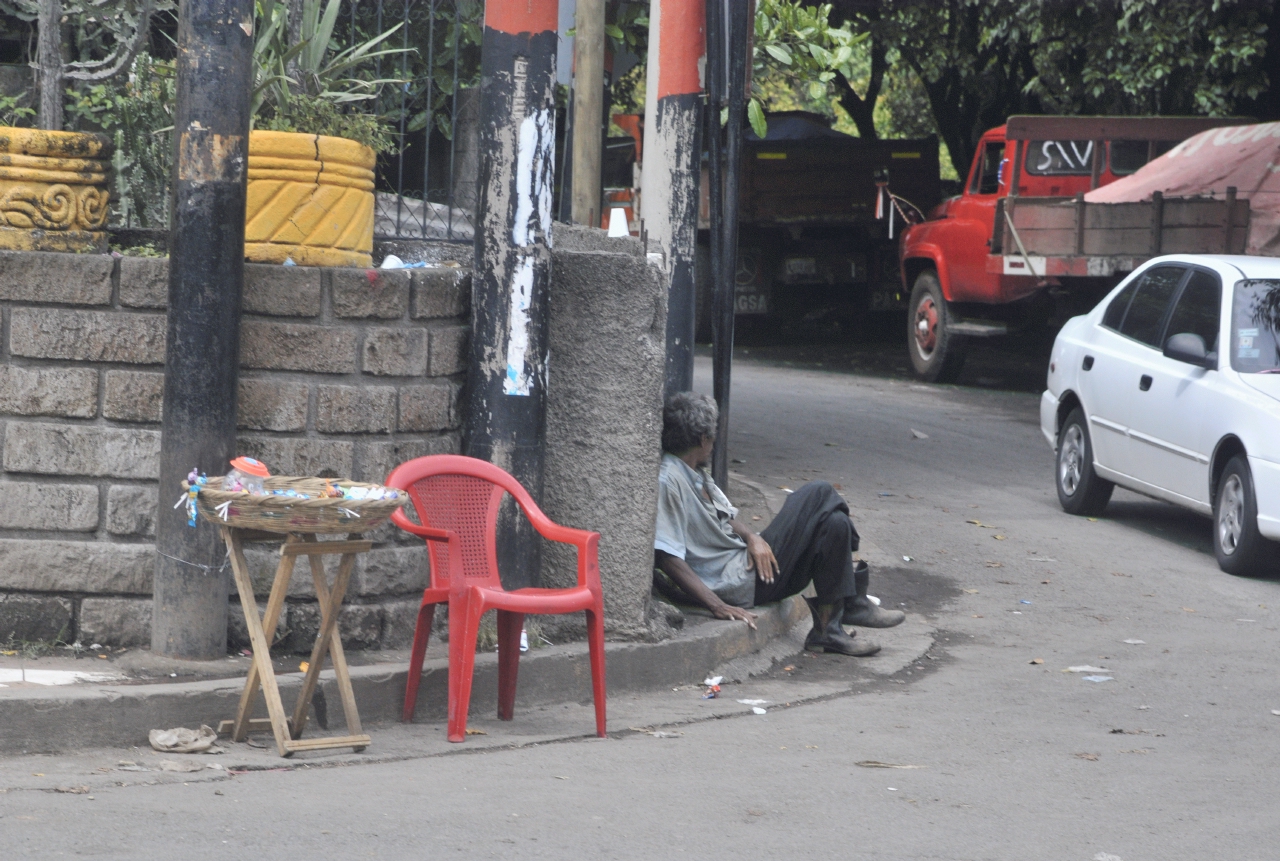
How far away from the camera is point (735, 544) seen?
6.33m

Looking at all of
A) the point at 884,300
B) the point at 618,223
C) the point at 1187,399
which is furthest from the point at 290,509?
the point at 884,300

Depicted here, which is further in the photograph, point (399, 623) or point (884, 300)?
point (884, 300)

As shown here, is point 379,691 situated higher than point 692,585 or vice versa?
point 692,585

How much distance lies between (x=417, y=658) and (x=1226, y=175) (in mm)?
11773

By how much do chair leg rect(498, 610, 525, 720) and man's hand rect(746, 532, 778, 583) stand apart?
126 cm

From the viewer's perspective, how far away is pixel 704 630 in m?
6.14

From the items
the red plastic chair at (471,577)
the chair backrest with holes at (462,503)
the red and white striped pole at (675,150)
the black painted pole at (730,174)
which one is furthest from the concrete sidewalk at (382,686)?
the red and white striped pole at (675,150)

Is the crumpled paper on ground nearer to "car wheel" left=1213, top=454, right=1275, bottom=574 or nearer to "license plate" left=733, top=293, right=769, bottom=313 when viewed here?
"car wheel" left=1213, top=454, right=1275, bottom=574

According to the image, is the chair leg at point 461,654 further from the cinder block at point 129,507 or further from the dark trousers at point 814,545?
the dark trousers at point 814,545

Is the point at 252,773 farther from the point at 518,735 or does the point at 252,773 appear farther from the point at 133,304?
the point at 133,304

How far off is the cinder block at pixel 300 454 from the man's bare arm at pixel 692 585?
4.24 feet

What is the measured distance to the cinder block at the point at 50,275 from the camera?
5273 mm

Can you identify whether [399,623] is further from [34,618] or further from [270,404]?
[34,618]

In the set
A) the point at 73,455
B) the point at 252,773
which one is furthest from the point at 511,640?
the point at 73,455
